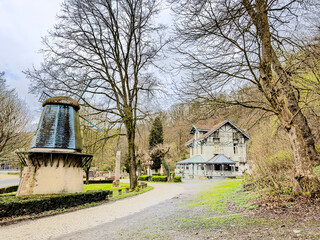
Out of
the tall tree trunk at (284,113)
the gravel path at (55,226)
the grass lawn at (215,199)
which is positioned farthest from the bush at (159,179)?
the tall tree trunk at (284,113)

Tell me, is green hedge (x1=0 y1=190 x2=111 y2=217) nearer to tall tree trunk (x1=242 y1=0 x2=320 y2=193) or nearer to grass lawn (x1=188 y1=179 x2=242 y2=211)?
grass lawn (x1=188 y1=179 x2=242 y2=211)

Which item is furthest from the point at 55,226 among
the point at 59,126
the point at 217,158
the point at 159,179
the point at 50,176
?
the point at 217,158

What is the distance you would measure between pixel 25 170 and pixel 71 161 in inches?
88.6

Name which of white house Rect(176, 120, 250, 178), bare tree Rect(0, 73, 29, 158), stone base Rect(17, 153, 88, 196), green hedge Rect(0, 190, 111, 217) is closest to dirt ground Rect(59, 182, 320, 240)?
green hedge Rect(0, 190, 111, 217)

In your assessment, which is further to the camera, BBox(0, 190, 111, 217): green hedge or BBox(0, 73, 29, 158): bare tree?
BBox(0, 73, 29, 158): bare tree

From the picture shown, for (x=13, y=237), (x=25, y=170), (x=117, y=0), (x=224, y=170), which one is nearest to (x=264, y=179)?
(x=13, y=237)

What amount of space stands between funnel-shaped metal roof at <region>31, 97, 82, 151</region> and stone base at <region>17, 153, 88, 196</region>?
83 centimetres

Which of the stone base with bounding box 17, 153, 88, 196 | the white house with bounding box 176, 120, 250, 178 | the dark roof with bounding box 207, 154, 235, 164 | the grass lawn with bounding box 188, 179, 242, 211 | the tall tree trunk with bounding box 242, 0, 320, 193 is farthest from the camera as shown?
the white house with bounding box 176, 120, 250, 178

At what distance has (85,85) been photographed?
14.6 metres

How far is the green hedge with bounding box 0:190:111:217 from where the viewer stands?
26.6 feet

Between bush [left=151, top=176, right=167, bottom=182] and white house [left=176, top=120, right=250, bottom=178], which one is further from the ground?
white house [left=176, top=120, right=250, bottom=178]

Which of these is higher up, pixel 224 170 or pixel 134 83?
pixel 134 83

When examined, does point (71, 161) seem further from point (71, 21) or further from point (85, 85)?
point (71, 21)

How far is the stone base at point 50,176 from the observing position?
1088cm
